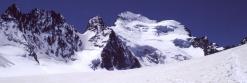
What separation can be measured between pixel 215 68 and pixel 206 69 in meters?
0.78

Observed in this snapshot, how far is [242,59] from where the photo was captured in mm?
35812

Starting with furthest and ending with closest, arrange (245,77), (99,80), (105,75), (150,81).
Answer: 1. (105,75)
2. (99,80)
3. (150,81)
4. (245,77)

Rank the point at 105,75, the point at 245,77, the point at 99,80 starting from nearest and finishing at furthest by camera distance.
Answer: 1. the point at 245,77
2. the point at 99,80
3. the point at 105,75

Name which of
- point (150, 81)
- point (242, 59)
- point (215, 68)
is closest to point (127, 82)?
point (150, 81)

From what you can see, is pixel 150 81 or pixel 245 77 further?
pixel 150 81

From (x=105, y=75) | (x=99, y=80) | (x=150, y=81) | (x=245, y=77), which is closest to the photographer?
(x=245, y=77)

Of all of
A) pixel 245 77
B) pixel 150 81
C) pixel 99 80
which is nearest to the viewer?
pixel 245 77

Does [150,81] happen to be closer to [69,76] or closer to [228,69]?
[228,69]

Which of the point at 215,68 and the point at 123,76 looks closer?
the point at 215,68

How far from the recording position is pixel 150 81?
32.7m

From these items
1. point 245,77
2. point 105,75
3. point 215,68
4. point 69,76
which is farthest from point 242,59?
point 69,76

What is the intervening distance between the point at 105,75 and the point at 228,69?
37.9 ft

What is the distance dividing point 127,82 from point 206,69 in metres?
6.56

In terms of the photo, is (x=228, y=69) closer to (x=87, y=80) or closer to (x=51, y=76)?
(x=87, y=80)
